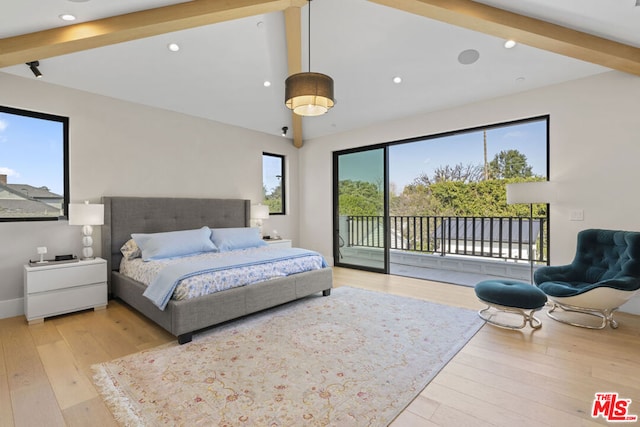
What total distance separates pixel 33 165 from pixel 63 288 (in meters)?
1.57

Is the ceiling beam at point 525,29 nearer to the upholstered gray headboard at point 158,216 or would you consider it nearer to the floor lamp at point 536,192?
the floor lamp at point 536,192

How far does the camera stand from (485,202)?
6.74m

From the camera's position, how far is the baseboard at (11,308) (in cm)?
332

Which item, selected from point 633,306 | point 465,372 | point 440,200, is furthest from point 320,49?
point 440,200

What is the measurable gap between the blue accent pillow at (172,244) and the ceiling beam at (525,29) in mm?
3452

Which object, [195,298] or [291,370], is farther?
[195,298]

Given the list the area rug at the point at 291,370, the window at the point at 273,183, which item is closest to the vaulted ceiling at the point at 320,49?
the window at the point at 273,183

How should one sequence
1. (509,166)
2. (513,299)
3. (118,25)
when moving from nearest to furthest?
(118,25) < (513,299) < (509,166)

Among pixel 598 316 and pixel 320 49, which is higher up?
pixel 320 49

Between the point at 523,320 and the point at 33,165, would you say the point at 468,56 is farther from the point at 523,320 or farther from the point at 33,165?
the point at 33,165

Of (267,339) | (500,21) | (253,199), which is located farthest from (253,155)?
Result: (500,21)
